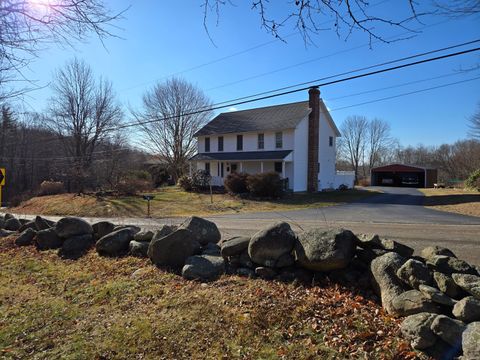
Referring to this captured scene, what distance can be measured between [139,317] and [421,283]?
3.61 meters

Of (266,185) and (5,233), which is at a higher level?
(266,185)

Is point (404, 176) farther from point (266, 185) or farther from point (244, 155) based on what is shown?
point (266, 185)

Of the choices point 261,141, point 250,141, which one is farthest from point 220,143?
point 261,141

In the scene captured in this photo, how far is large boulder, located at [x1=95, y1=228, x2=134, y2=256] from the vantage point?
7.73m

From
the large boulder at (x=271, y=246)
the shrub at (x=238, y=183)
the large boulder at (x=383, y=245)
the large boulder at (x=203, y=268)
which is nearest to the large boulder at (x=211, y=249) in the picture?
the large boulder at (x=203, y=268)

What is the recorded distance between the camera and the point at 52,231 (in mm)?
9008

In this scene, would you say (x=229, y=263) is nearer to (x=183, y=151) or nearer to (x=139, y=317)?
(x=139, y=317)

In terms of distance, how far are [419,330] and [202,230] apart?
15.6 feet

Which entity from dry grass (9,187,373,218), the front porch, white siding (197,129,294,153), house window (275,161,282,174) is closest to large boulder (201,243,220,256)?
dry grass (9,187,373,218)

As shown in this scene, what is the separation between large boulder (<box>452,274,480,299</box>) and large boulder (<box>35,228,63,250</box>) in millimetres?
8736

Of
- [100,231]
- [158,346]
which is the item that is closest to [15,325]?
[158,346]

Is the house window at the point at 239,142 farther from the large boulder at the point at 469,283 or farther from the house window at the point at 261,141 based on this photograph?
the large boulder at the point at 469,283

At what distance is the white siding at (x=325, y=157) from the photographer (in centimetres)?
3634

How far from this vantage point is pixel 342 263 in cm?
509
